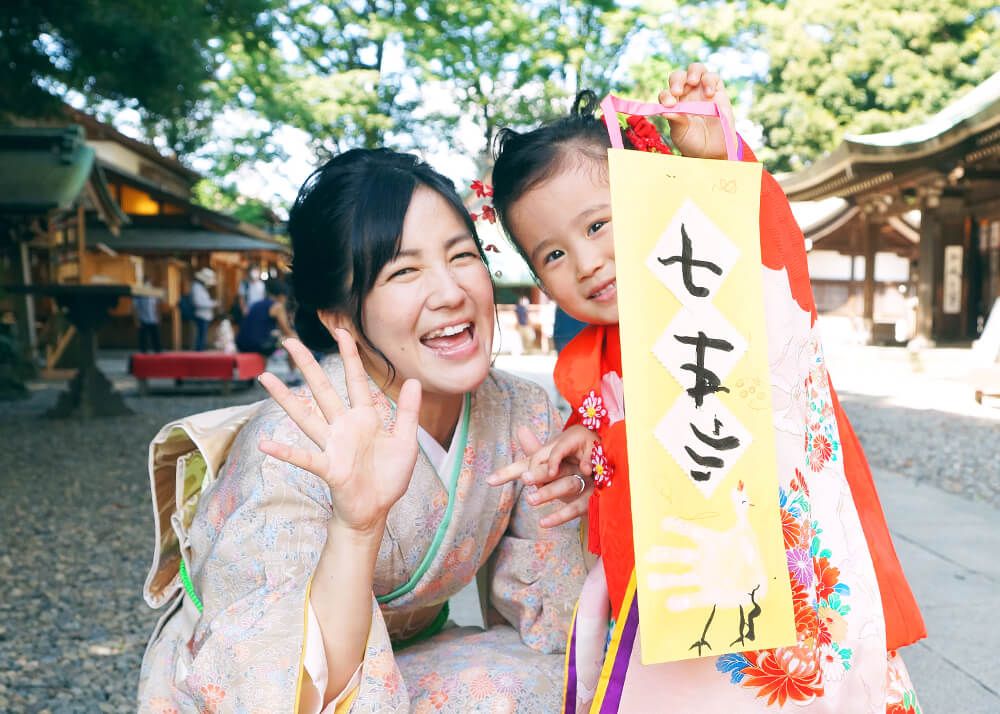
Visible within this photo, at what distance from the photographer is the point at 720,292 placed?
1.03 m

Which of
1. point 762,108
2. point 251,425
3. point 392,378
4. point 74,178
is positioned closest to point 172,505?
point 251,425

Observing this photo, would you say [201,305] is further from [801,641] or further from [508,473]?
[801,641]

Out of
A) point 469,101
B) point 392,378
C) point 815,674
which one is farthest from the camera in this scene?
point 469,101

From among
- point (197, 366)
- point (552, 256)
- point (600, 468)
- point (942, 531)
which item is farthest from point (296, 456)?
point (197, 366)

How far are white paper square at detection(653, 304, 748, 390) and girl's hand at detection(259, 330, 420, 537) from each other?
377mm

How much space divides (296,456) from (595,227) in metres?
0.65

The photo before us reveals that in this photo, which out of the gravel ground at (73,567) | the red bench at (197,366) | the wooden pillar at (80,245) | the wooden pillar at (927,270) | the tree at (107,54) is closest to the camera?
the gravel ground at (73,567)

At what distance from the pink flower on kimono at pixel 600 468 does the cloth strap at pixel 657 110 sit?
508 mm

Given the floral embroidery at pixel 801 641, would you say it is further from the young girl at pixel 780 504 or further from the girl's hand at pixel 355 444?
the girl's hand at pixel 355 444

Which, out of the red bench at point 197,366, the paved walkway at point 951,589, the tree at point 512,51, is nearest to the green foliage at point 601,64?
the tree at point 512,51

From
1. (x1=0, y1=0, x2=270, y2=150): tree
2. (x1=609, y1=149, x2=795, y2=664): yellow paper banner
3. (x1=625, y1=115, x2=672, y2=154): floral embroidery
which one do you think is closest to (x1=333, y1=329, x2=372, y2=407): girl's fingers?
(x1=609, y1=149, x2=795, y2=664): yellow paper banner

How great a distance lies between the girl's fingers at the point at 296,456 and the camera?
1058mm

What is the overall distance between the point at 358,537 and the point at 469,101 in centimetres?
1648

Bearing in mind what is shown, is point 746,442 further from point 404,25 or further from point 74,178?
point 404,25
